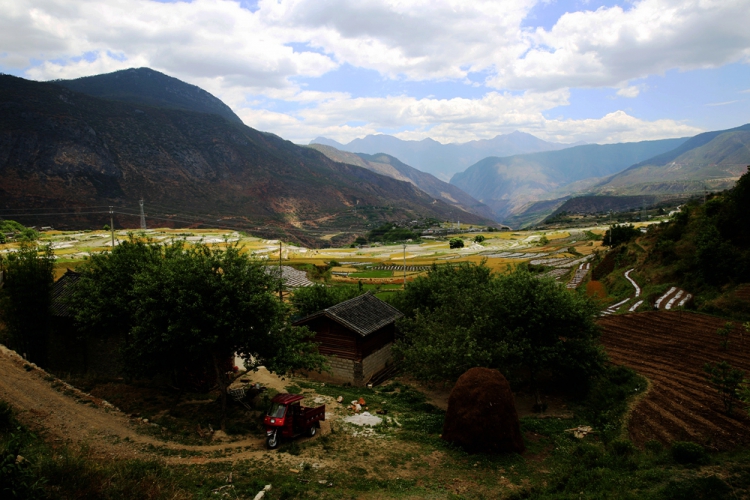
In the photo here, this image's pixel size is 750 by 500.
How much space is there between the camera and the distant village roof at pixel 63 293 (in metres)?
21.8

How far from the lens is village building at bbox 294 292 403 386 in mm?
24531

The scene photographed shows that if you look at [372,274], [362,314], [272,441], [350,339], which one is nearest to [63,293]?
[350,339]

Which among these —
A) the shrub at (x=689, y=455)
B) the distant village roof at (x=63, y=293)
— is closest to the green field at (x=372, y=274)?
the distant village roof at (x=63, y=293)

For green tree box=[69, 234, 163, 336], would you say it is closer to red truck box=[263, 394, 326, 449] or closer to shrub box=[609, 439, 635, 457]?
red truck box=[263, 394, 326, 449]

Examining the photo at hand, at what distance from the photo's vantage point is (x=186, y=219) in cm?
14612

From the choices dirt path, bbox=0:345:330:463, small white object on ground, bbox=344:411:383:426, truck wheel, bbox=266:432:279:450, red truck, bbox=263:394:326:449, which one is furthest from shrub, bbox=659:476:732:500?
truck wheel, bbox=266:432:279:450

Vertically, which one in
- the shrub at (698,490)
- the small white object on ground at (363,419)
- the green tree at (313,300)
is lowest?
the small white object on ground at (363,419)

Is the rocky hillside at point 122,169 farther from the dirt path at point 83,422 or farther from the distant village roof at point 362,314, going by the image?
the dirt path at point 83,422

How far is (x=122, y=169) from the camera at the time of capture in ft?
521

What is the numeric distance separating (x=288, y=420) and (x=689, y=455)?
12501mm

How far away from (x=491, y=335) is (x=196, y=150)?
7869 inches

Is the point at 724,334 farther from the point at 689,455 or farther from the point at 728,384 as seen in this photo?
the point at 689,455

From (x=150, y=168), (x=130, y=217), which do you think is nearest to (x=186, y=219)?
(x=130, y=217)

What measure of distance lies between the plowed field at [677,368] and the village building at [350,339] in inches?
525
